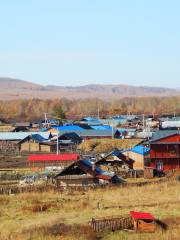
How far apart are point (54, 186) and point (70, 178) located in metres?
1.13

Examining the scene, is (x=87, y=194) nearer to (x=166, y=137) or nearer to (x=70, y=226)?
(x=70, y=226)

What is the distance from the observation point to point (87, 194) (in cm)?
2322

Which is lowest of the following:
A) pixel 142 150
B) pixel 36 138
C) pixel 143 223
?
pixel 143 223

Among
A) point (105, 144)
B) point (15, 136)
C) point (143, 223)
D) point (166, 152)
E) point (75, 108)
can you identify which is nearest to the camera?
point (143, 223)

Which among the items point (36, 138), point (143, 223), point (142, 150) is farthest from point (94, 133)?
point (143, 223)

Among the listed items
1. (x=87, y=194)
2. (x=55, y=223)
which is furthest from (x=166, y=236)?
(x=87, y=194)

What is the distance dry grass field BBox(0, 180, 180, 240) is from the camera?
51.7ft

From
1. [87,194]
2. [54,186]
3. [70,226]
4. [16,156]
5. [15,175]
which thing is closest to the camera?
[70,226]

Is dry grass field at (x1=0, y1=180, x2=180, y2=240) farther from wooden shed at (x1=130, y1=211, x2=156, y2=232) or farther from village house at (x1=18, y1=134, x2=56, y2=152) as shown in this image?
village house at (x1=18, y1=134, x2=56, y2=152)

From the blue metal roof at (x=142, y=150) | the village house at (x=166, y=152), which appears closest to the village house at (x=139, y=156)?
the blue metal roof at (x=142, y=150)

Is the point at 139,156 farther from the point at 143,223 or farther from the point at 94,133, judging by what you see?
the point at 94,133

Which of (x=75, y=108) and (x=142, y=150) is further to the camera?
(x=75, y=108)

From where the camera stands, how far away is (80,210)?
64.3 feet

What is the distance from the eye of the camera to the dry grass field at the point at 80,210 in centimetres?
1577
